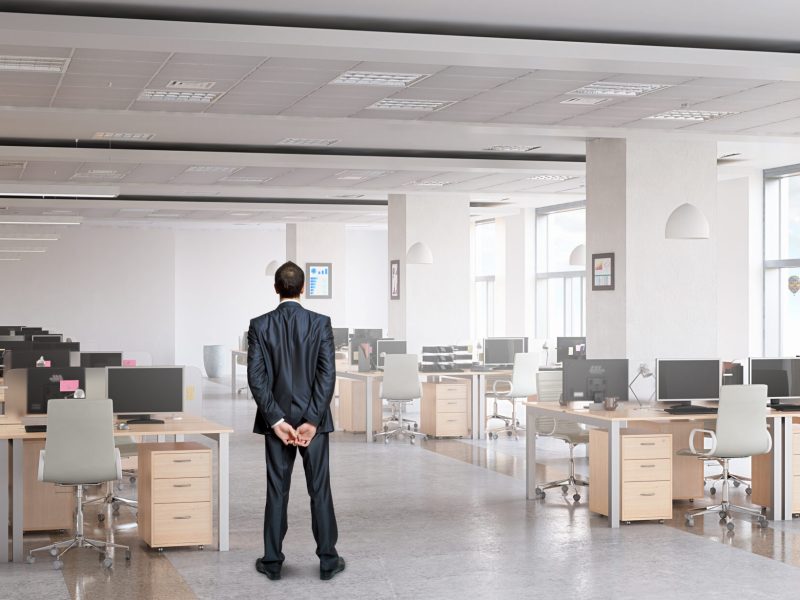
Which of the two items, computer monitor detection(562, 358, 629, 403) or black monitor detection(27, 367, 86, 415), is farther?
computer monitor detection(562, 358, 629, 403)

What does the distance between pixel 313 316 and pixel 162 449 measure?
149 centimetres

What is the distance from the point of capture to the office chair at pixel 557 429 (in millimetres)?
8461

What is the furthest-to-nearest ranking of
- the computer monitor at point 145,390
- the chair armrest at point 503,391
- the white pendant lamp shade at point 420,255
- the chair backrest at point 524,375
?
the white pendant lamp shade at point 420,255 → the chair armrest at point 503,391 → the chair backrest at point 524,375 → the computer monitor at point 145,390

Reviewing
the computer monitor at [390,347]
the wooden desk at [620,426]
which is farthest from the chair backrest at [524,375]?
the wooden desk at [620,426]

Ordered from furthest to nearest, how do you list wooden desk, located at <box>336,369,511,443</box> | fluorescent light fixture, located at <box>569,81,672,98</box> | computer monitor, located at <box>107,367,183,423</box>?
wooden desk, located at <box>336,369,511,443</box>, fluorescent light fixture, located at <box>569,81,672,98</box>, computer monitor, located at <box>107,367,183,423</box>

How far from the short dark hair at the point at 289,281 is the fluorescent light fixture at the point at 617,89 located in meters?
2.92

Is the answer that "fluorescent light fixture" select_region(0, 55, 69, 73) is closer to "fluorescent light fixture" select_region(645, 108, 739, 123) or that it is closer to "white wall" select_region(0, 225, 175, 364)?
"fluorescent light fixture" select_region(645, 108, 739, 123)

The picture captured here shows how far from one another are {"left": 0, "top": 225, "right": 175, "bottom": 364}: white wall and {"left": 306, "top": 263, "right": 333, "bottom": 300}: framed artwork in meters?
4.81

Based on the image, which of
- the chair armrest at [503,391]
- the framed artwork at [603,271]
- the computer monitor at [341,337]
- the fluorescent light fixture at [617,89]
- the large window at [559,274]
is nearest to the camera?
the fluorescent light fixture at [617,89]

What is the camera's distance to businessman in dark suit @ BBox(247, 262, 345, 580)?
5527 millimetres

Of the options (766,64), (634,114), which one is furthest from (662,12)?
(634,114)

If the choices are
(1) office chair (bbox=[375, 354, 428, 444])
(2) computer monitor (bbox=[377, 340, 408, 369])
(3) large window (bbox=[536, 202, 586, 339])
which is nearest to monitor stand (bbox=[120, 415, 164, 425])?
(1) office chair (bbox=[375, 354, 428, 444])

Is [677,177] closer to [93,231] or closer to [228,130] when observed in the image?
[228,130]

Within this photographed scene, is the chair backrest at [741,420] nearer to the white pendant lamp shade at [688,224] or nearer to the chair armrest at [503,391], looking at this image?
the white pendant lamp shade at [688,224]
